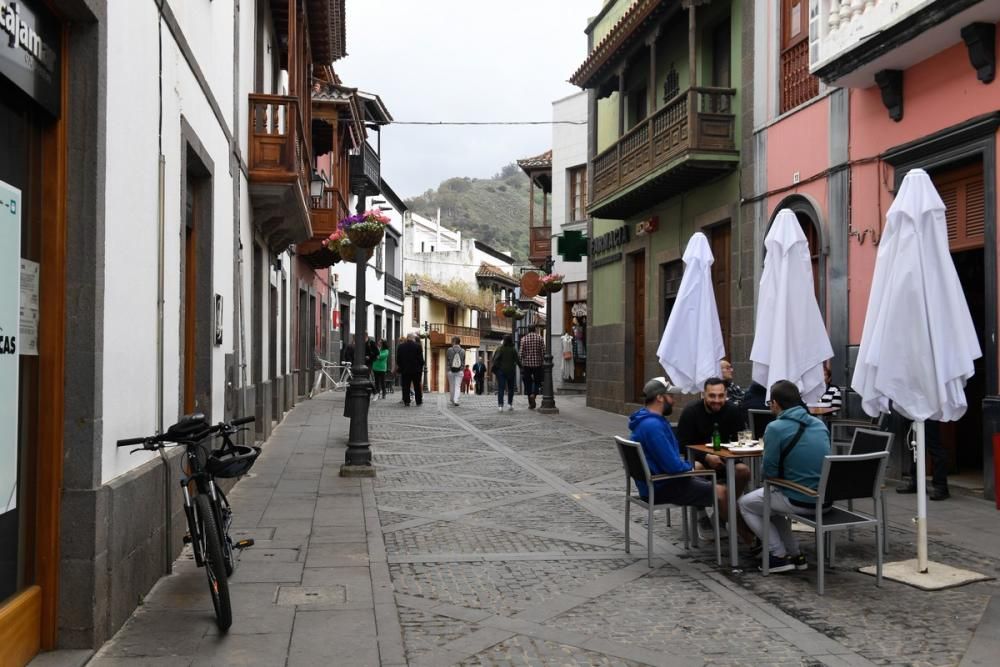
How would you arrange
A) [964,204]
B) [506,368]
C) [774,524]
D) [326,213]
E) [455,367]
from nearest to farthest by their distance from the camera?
1. [774,524]
2. [964,204]
3. [506,368]
4. [326,213]
5. [455,367]

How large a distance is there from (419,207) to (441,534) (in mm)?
95225

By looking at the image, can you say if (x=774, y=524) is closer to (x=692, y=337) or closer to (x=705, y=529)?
(x=705, y=529)

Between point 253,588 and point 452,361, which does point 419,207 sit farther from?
point 253,588

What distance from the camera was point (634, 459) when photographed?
6.78 metres

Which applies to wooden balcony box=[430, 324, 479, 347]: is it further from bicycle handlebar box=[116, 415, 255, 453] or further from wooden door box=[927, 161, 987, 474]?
bicycle handlebar box=[116, 415, 255, 453]

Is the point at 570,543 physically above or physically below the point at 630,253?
below

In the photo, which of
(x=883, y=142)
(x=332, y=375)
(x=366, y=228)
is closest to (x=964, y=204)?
(x=883, y=142)

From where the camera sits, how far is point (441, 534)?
7699mm

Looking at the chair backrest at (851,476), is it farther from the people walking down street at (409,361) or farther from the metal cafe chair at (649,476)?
the people walking down street at (409,361)

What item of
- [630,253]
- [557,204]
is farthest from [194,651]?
[557,204]

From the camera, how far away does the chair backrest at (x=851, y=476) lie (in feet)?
19.3

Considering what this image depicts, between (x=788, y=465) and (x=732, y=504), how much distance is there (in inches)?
21.7

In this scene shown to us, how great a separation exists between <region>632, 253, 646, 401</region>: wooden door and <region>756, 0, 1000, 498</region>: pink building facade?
6387 mm

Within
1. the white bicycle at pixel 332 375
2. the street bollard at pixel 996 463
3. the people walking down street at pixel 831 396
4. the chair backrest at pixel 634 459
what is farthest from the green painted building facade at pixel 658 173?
the white bicycle at pixel 332 375
